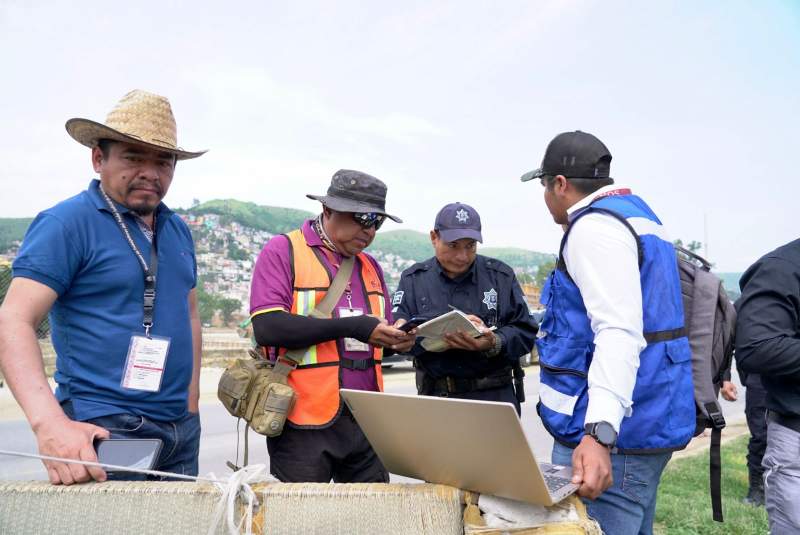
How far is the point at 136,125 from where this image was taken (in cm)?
224

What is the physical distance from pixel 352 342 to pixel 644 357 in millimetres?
1149

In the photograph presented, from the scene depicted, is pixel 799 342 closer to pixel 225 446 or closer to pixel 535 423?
pixel 225 446

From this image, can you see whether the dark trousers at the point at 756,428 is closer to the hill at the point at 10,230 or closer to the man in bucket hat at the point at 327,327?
Result: the man in bucket hat at the point at 327,327

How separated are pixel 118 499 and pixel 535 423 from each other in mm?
8054

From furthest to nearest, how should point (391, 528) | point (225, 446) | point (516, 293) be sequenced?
point (225, 446), point (516, 293), point (391, 528)

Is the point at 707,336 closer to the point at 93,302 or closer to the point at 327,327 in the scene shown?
the point at 327,327

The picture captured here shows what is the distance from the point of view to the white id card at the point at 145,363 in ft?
6.98

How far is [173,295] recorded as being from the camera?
2.36 m

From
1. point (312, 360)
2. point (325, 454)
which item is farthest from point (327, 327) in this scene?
point (325, 454)

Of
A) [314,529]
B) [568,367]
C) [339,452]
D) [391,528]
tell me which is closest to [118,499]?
[314,529]

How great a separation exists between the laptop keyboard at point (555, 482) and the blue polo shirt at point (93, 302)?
132cm

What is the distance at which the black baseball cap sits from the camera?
7.54 feet

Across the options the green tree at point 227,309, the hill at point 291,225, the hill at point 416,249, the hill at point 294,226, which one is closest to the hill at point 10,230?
the green tree at point 227,309

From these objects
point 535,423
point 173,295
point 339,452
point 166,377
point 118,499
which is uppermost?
point 173,295
